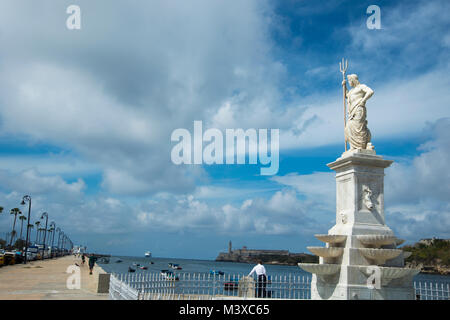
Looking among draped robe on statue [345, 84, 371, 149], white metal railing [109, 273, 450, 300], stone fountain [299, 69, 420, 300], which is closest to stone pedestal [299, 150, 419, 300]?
stone fountain [299, 69, 420, 300]

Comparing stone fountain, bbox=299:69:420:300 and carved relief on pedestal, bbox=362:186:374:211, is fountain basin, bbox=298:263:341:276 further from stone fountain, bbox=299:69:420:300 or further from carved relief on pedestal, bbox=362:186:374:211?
Answer: carved relief on pedestal, bbox=362:186:374:211

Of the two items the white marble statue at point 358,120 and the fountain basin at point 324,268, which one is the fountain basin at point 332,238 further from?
the white marble statue at point 358,120

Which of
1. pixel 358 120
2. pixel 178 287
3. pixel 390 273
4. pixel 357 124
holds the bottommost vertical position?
pixel 178 287

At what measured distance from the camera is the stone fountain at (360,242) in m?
10.3

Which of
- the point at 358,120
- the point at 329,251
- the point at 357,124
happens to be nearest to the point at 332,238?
the point at 329,251

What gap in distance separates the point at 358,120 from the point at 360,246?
158 inches

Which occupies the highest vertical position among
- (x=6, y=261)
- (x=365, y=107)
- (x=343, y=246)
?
(x=365, y=107)

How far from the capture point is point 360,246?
35.4 ft

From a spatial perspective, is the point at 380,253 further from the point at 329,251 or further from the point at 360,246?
the point at 329,251

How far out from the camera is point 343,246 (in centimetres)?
1102

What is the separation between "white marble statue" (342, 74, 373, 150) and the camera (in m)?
12.2
